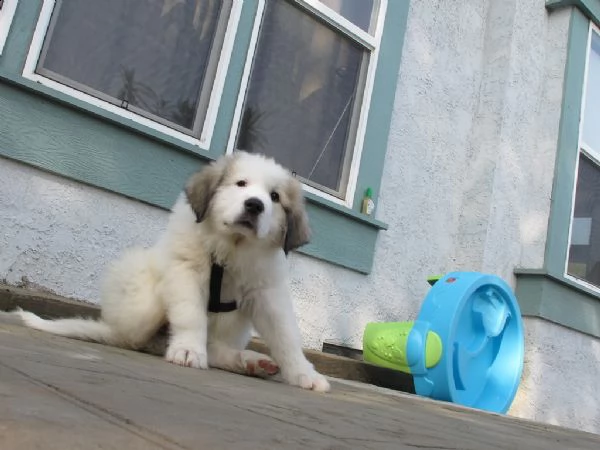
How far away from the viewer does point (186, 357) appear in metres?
2.26

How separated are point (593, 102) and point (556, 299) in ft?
8.00

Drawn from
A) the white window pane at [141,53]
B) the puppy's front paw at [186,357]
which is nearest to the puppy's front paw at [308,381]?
the puppy's front paw at [186,357]

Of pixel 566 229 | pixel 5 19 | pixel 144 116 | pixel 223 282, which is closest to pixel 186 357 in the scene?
pixel 223 282

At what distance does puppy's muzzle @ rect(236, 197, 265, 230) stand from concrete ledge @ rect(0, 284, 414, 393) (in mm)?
634

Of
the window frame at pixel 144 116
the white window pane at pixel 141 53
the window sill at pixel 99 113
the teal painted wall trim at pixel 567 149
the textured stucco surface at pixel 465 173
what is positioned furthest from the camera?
the teal painted wall trim at pixel 567 149

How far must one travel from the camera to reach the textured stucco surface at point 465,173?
4.54 metres

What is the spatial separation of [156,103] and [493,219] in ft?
10.5

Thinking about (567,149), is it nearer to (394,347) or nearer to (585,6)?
(585,6)

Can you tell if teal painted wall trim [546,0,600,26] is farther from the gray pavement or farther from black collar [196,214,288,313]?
the gray pavement

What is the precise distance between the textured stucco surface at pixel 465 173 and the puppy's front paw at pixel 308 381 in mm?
1580

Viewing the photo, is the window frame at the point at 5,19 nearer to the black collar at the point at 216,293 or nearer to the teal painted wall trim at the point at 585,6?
the black collar at the point at 216,293

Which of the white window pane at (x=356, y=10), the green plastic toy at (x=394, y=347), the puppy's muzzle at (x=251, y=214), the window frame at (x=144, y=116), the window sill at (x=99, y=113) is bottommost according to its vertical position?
the green plastic toy at (x=394, y=347)

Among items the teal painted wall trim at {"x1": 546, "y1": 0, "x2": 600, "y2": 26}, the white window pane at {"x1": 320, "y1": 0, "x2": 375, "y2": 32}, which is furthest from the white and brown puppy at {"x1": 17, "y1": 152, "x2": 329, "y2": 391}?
the teal painted wall trim at {"x1": 546, "y1": 0, "x2": 600, "y2": 26}

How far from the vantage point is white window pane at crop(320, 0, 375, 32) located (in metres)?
4.57
